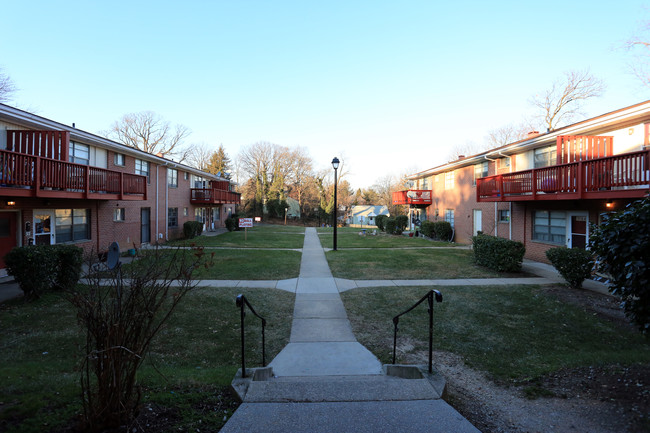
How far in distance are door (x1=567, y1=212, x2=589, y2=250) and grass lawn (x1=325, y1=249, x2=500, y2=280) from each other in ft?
12.2

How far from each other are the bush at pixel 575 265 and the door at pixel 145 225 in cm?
1966

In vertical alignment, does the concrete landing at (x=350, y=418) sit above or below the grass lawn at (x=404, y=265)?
above

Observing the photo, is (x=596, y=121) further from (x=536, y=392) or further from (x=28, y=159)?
(x=28, y=159)

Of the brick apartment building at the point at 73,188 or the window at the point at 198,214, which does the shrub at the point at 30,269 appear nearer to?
the brick apartment building at the point at 73,188

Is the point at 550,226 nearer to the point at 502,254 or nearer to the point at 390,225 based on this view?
the point at 502,254

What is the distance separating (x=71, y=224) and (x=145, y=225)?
19.7 feet

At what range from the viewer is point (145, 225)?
19.5 metres

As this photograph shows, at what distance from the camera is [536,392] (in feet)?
12.7

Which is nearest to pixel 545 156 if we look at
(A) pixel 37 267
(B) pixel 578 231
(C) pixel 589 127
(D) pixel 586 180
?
(C) pixel 589 127

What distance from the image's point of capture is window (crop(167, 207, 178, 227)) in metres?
22.8

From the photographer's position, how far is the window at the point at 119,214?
54.0 ft

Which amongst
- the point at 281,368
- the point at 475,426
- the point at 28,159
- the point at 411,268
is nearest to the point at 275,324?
the point at 281,368

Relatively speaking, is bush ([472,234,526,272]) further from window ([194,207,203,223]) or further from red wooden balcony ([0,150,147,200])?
window ([194,207,203,223])

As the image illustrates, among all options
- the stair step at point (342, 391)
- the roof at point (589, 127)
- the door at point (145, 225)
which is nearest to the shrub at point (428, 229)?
the roof at point (589, 127)
